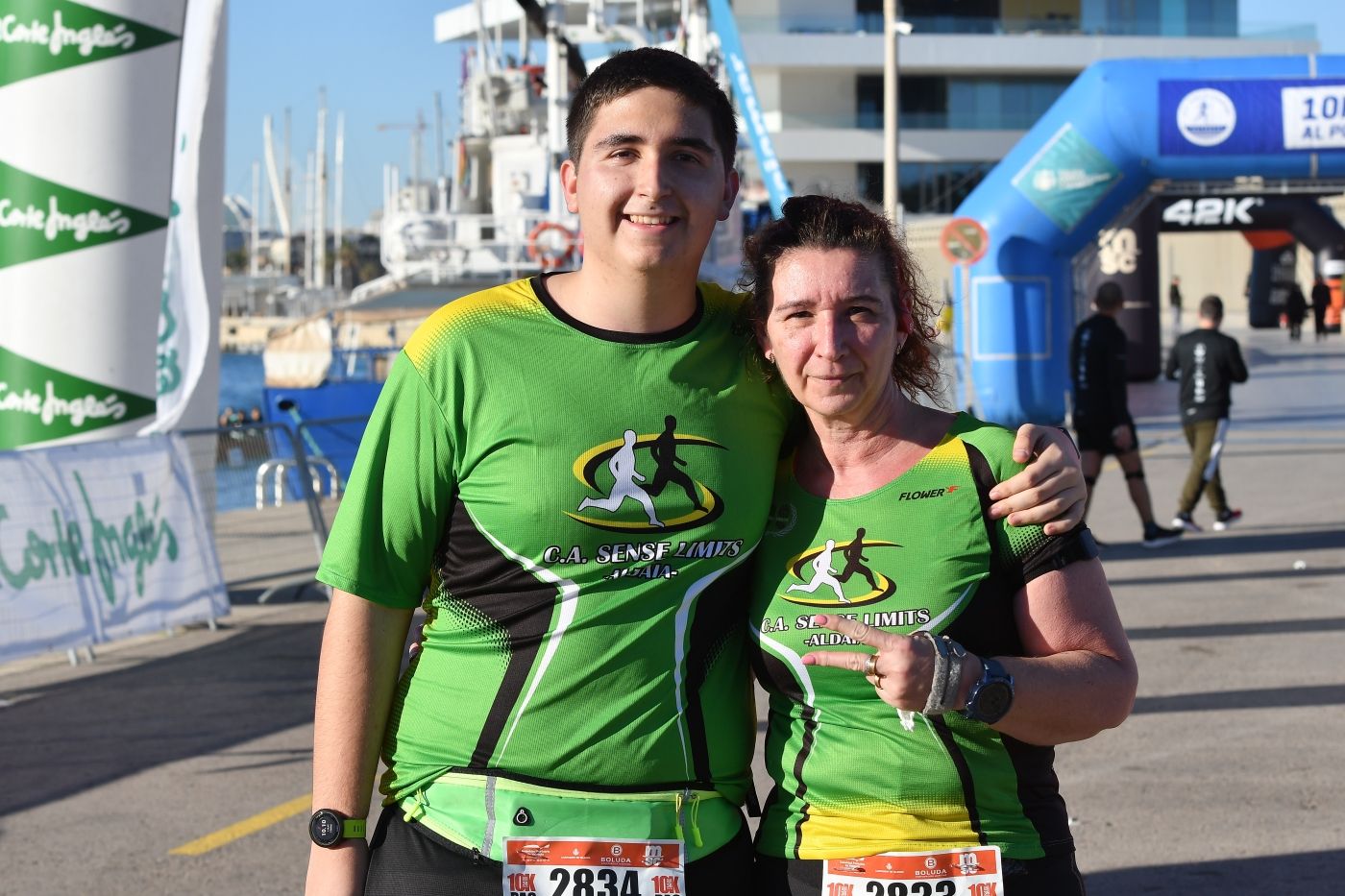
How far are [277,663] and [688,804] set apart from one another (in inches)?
250

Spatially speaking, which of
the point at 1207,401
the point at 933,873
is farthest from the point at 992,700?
the point at 1207,401

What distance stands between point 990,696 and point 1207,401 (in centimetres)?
1177

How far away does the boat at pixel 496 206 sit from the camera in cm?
3297

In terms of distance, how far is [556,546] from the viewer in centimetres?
252

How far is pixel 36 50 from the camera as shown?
29.0 ft

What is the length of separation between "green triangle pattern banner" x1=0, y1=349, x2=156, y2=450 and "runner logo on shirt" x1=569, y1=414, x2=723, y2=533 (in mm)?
7128

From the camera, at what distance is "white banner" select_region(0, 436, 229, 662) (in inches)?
311

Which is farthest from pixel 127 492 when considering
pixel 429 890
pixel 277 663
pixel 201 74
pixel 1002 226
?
pixel 1002 226

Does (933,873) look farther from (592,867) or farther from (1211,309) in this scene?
(1211,309)

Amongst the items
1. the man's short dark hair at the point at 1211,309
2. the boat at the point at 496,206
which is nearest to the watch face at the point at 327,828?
the man's short dark hair at the point at 1211,309

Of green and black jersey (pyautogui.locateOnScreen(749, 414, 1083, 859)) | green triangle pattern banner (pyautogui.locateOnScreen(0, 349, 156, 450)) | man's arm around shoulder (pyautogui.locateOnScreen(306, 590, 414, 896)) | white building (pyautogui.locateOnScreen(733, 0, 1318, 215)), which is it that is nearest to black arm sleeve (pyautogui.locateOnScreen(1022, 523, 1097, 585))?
green and black jersey (pyautogui.locateOnScreen(749, 414, 1083, 859))

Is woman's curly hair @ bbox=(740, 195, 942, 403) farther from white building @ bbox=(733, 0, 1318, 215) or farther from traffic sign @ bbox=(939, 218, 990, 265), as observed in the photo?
white building @ bbox=(733, 0, 1318, 215)

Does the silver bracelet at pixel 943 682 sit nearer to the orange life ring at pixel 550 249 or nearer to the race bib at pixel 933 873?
the race bib at pixel 933 873

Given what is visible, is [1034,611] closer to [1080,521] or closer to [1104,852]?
[1080,521]
